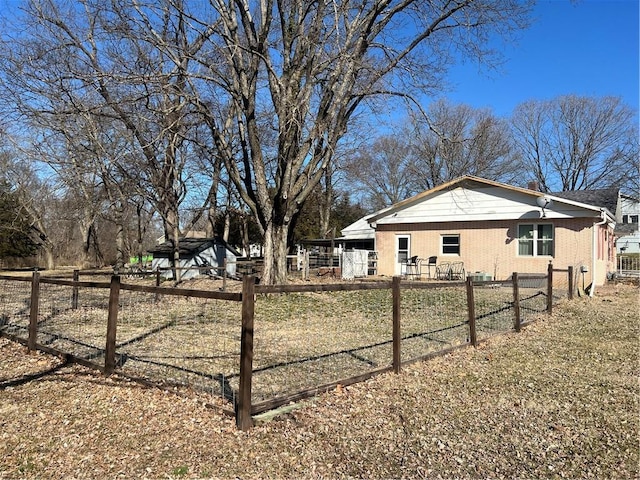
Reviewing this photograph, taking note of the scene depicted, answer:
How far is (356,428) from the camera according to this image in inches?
159

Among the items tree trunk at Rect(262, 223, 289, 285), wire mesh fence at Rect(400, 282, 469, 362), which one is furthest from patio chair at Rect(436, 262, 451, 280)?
tree trunk at Rect(262, 223, 289, 285)

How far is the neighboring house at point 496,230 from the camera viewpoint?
1709cm

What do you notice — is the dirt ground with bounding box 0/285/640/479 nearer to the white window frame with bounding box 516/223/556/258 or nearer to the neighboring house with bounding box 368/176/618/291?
the neighboring house with bounding box 368/176/618/291

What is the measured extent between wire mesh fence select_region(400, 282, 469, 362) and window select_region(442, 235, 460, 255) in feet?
17.9

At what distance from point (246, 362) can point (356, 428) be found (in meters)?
1.12

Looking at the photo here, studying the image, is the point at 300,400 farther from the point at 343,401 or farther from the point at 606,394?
the point at 606,394

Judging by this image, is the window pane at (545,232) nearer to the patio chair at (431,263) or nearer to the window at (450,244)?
the window at (450,244)

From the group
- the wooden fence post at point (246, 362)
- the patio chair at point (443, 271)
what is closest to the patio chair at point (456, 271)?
the patio chair at point (443, 271)

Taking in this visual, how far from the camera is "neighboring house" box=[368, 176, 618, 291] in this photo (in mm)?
17094

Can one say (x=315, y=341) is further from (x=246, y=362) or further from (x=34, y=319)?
(x=34, y=319)

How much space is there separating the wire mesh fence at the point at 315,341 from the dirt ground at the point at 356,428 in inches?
23.7

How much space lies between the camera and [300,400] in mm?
4555

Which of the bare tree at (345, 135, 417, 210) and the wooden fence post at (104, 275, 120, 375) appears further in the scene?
the bare tree at (345, 135, 417, 210)

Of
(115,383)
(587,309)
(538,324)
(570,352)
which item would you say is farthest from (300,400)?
(587,309)
